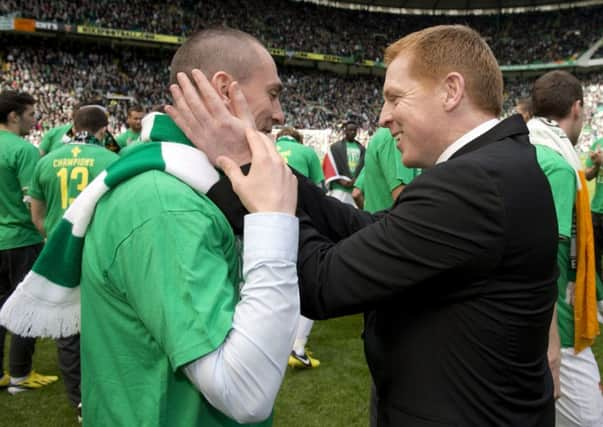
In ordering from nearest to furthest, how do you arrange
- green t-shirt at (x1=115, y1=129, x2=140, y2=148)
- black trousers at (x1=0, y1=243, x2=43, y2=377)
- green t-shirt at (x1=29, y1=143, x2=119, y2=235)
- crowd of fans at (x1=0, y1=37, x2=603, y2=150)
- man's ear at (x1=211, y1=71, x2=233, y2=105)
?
man's ear at (x1=211, y1=71, x2=233, y2=105) < green t-shirt at (x1=29, y1=143, x2=119, y2=235) < black trousers at (x1=0, y1=243, x2=43, y2=377) < green t-shirt at (x1=115, y1=129, x2=140, y2=148) < crowd of fans at (x1=0, y1=37, x2=603, y2=150)

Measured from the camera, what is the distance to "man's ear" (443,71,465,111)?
1.51 metres

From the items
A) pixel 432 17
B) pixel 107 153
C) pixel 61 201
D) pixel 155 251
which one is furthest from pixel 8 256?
pixel 432 17

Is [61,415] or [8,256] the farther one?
[8,256]

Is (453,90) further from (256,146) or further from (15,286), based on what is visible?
(15,286)

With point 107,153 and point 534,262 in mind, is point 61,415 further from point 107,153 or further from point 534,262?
point 534,262

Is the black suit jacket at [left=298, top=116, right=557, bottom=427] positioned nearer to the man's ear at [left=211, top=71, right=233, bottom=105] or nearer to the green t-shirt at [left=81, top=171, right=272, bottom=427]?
the green t-shirt at [left=81, top=171, right=272, bottom=427]

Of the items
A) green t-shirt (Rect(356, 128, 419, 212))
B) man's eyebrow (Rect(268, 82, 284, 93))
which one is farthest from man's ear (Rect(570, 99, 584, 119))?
man's eyebrow (Rect(268, 82, 284, 93))

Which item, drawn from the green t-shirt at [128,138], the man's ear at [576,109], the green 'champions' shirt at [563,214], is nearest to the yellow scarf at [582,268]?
the green 'champions' shirt at [563,214]

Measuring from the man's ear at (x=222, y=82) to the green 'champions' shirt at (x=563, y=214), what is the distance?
174 centimetres

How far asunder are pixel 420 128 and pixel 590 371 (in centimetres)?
194

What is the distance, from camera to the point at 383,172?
4031mm

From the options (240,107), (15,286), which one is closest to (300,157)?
(15,286)

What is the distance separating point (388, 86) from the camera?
1.61 m

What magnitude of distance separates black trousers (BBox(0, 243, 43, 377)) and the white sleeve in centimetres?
396
